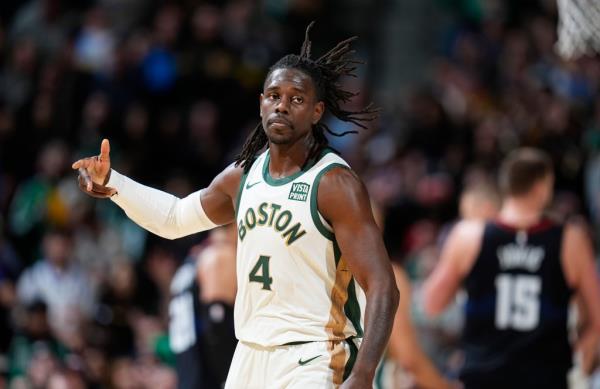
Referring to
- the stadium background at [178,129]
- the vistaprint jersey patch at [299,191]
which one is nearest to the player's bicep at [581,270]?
the vistaprint jersey patch at [299,191]

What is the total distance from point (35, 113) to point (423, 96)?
4.44 meters

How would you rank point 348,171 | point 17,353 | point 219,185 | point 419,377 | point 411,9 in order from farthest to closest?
point 411,9
point 17,353
point 419,377
point 219,185
point 348,171

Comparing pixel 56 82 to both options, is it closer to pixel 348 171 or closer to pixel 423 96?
pixel 423 96

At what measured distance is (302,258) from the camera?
16.5 feet

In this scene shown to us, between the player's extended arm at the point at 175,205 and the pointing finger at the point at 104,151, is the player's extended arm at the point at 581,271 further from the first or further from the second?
the pointing finger at the point at 104,151

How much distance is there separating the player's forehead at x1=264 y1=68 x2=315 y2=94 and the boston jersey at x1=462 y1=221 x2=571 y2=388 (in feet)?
8.14

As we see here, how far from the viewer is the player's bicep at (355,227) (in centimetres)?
489

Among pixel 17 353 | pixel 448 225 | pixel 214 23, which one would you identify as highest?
pixel 214 23

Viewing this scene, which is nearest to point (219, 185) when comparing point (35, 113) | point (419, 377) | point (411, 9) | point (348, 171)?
point (348, 171)

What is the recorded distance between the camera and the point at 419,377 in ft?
25.0

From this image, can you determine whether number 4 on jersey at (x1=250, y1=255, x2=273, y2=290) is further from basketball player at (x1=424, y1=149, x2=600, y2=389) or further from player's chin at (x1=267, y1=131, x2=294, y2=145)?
basketball player at (x1=424, y1=149, x2=600, y2=389)

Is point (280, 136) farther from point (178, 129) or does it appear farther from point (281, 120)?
point (178, 129)

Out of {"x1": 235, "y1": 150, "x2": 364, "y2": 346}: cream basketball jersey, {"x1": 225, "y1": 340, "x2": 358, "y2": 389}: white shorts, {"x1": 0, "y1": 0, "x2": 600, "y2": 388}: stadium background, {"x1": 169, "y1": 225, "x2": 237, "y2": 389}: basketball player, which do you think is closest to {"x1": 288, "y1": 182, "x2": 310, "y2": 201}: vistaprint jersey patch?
{"x1": 235, "y1": 150, "x2": 364, "y2": 346}: cream basketball jersey

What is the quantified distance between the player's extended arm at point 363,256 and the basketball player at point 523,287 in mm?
2395
